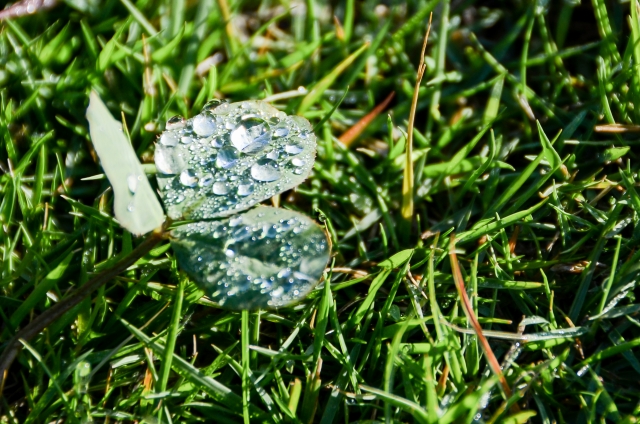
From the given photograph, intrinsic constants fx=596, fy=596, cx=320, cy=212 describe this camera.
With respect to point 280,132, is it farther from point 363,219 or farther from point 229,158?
Result: point 363,219

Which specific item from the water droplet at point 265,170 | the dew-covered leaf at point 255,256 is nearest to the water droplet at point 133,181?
the dew-covered leaf at point 255,256

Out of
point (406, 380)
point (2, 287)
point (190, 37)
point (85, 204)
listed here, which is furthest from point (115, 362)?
point (190, 37)

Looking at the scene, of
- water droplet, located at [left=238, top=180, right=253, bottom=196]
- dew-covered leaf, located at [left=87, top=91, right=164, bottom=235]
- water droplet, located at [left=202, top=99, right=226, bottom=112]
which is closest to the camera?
dew-covered leaf, located at [left=87, top=91, right=164, bottom=235]

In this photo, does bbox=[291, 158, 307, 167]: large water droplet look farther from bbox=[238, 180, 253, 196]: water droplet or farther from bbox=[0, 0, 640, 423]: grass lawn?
bbox=[0, 0, 640, 423]: grass lawn

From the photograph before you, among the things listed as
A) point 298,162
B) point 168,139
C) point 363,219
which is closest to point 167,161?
point 168,139

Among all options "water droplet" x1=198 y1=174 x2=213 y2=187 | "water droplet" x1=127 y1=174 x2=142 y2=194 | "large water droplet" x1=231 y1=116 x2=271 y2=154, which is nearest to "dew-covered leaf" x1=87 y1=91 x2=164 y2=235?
"water droplet" x1=127 y1=174 x2=142 y2=194

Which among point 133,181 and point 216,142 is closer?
point 133,181
